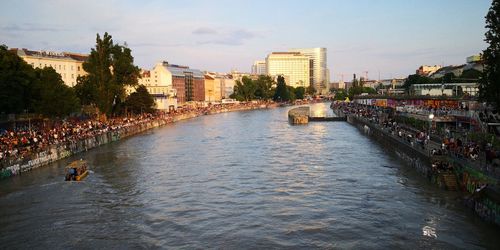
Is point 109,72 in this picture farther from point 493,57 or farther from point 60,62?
point 493,57

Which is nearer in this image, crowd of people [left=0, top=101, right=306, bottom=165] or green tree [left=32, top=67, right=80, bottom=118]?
crowd of people [left=0, top=101, right=306, bottom=165]

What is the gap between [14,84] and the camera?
192ft

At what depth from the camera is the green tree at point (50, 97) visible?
62.2 metres

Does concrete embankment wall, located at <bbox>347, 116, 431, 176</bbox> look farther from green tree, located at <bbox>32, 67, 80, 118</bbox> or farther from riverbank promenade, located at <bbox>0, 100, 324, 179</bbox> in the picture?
green tree, located at <bbox>32, 67, 80, 118</bbox>

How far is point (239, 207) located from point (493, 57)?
18.1 meters

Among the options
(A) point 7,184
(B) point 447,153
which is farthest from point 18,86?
(B) point 447,153

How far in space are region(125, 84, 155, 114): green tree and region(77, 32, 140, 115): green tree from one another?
11.7m

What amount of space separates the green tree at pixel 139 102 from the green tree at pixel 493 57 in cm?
7788

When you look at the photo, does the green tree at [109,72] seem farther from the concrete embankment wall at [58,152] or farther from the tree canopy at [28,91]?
the tree canopy at [28,91]

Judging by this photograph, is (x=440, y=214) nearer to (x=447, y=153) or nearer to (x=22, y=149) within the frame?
(x=447, y=153)

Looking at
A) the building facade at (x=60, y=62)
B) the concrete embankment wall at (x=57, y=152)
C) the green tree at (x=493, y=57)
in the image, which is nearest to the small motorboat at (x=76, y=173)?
the concrete embankment wall at (x=57, y=152)

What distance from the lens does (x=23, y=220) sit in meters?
26.2

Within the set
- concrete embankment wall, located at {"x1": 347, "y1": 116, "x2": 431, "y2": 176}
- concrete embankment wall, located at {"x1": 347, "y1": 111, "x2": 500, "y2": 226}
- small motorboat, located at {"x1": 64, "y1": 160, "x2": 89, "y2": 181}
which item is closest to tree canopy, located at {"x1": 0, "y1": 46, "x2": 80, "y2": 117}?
small motorboat, located at {"x1": 64, "y1": 160, "x2": 89, "y2": 181}

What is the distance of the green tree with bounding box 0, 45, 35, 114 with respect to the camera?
56.7 m
